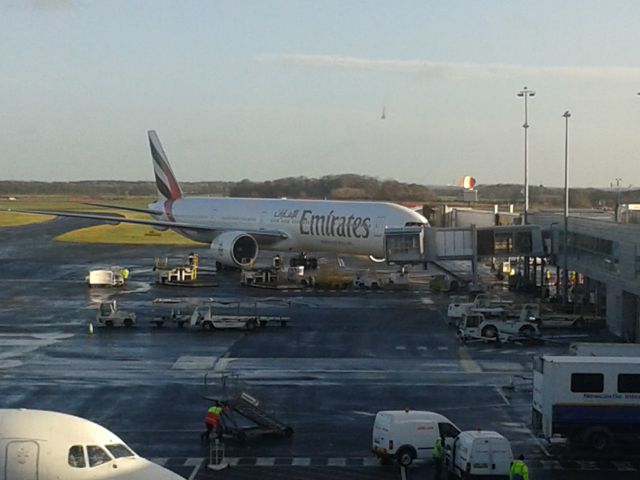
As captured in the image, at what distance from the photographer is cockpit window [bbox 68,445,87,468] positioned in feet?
58.4

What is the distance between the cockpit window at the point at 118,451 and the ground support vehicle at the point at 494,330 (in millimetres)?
27117

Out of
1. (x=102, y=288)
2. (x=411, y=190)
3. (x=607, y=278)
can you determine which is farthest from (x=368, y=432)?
(x=411, y=190)

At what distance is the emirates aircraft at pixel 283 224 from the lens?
6644cm

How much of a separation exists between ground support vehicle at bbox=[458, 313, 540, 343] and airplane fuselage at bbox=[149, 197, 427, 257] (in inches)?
756

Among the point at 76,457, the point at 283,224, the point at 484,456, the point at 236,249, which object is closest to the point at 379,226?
the point at 283,224

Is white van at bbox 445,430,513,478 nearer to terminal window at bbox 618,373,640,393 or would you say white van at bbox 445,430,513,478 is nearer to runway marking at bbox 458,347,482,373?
terminal window at bbox 618,373,640,393

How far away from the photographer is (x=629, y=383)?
1033 inches

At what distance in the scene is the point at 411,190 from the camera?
14112 cm

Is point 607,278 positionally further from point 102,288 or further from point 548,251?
point 102,288

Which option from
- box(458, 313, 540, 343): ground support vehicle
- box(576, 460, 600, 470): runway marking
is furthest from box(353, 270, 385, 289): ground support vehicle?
box(576, 460, 600, 470): runway marking

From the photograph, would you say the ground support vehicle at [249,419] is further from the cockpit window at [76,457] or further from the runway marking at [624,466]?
the cockpit window at [76,457]

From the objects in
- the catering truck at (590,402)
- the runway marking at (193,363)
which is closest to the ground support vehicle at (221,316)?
the runway marking at (193,363)

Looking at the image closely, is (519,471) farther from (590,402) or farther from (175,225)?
(175,225)

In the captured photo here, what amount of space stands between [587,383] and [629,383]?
3.61 feet
